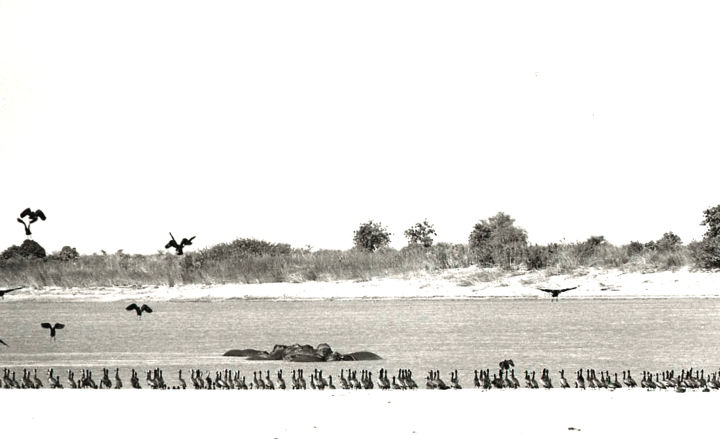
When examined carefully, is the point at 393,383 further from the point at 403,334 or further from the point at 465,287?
the point at 465,287

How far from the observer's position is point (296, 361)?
23.2 m

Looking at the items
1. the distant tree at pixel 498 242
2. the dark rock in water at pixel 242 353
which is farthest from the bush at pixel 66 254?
the dark rock in water at pixel 242 353

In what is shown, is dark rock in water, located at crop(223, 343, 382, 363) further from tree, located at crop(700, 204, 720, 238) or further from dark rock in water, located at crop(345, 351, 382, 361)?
tree, located at crop(700, 204, 720, 238)

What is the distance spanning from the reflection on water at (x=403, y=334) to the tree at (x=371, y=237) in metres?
21.8

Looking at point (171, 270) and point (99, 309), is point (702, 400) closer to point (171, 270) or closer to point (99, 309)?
point (99, 309)

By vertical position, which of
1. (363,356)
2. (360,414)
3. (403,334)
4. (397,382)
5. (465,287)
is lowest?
(360,414)

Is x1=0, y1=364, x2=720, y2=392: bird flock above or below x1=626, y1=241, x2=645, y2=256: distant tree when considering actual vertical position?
below

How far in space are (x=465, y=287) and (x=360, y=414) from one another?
32335 mm

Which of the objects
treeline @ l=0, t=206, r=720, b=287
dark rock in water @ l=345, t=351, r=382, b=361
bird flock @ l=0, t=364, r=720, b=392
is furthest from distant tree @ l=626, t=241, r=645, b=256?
bird flock @ l=0, t=364, r=720, b=392

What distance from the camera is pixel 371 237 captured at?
6650cm

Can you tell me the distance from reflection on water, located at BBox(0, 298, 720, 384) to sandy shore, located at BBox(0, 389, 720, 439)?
3065 millimetres

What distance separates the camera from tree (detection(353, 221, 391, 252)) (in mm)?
66500

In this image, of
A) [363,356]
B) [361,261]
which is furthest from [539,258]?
[363,356]

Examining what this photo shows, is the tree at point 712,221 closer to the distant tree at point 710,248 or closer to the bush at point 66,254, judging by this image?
the distant tree at point 710,248
